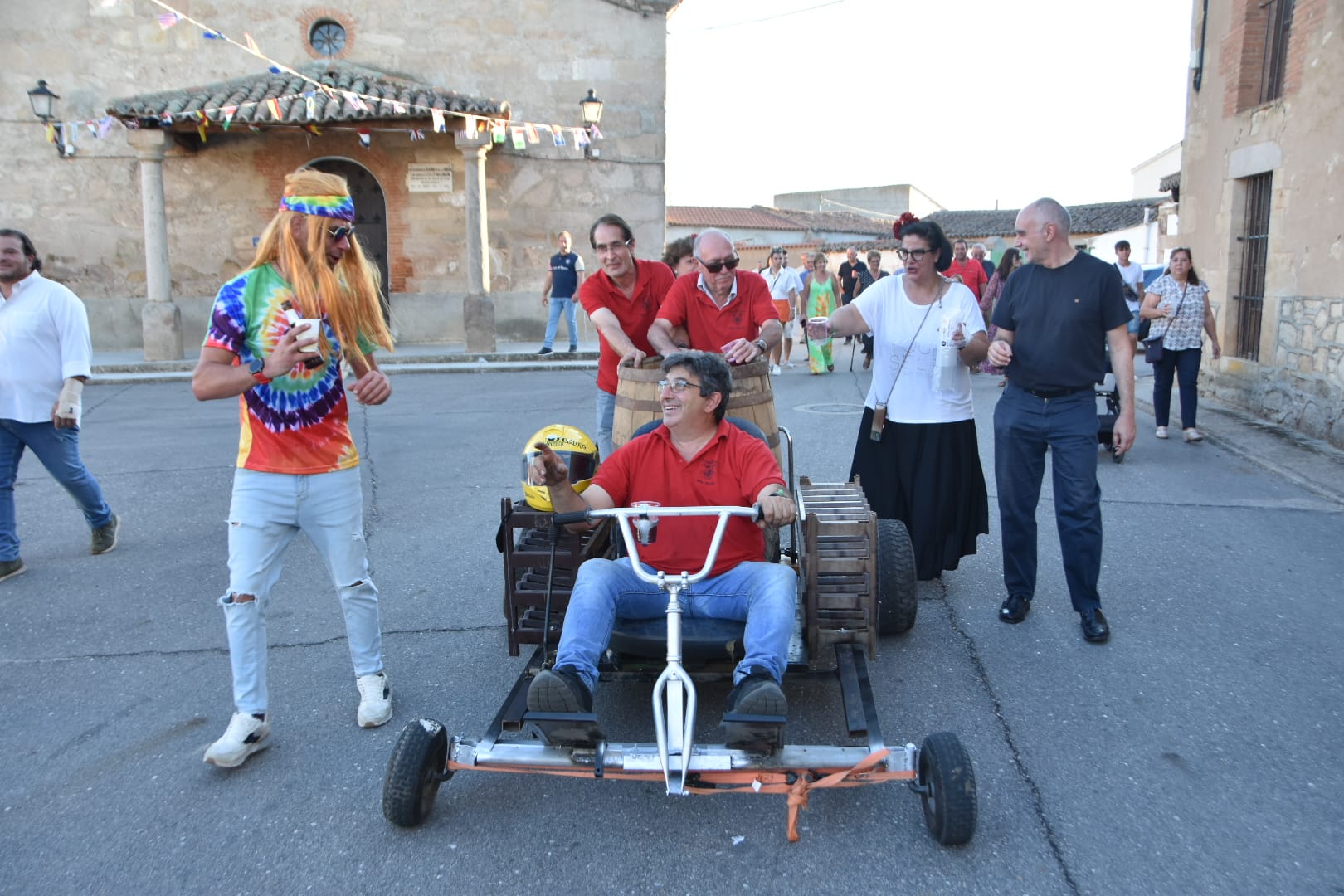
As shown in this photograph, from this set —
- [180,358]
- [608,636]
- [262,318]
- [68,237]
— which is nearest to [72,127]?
[68,237]

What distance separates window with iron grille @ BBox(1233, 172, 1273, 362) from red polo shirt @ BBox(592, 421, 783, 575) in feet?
31.2

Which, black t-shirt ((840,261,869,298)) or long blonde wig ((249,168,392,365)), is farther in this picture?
black t-shirt ((840,261,869,298))

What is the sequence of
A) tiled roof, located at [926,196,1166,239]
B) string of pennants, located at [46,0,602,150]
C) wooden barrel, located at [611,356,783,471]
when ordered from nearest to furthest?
1. wooden barrel, located at [611,356,783,471]
2. string of pennants, located at [46,0,602,150]
3. tiled roof, located at [926,196,1166,239]

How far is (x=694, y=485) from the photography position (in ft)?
12.3

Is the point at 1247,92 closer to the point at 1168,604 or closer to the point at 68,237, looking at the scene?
the point at 1168,604

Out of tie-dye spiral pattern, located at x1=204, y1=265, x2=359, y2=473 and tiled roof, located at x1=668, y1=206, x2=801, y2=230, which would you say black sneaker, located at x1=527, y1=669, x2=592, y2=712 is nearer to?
tie-dye spiral pattern, located at x1=204, y1=265, x2=359, y2=473

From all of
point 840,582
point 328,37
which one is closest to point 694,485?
point 840,582

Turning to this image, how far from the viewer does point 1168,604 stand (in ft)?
16.5

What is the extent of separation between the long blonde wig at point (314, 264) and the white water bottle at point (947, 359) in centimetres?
267

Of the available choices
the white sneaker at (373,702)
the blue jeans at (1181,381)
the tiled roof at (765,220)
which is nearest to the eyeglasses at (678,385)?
the white sneaker at (373,702)

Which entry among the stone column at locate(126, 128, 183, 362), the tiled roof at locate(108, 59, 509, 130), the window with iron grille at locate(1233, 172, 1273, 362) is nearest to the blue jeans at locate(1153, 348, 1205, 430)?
the window with iron grille at locate(1233, 172, 1273, 362)

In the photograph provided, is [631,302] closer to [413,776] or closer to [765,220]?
[413,776]

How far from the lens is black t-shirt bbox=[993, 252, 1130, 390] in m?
4.46

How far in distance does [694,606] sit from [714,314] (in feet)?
6.60
